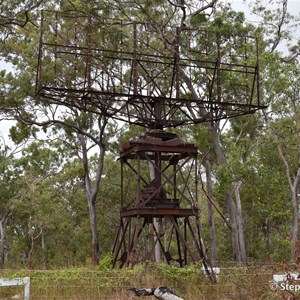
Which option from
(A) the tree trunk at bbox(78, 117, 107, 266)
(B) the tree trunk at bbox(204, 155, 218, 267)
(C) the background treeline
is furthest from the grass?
(A) the tree trunk at bbox(78, 117, 107, 266)

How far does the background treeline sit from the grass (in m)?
4.77

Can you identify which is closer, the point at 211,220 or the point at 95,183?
the point at 211,220

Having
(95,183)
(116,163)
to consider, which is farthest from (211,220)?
(116,163)

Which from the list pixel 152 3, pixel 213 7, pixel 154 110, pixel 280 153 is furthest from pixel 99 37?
pixel 154 110

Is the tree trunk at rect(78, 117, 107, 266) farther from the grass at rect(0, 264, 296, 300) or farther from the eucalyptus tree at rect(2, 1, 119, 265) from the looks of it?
the grass at rect(0, 264, 296, 300)

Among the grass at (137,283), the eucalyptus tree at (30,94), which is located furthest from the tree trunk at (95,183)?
the grass at (137,283)

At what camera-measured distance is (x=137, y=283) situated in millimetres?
10852

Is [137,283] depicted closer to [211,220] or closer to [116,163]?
[211,220]

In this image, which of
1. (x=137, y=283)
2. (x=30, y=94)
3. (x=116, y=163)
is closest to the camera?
(x=137, y=283)

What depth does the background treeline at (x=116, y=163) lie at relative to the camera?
70.3ft

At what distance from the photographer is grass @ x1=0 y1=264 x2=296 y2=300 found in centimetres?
1050

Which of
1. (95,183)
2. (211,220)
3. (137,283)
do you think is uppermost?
(95,183)

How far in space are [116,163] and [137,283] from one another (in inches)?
1105

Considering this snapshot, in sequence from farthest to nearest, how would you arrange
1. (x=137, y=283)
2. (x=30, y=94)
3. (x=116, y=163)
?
(x=116, y=163) < (x=30, y=94) < (x=137, y=283)
